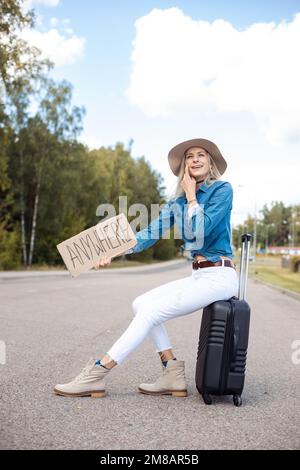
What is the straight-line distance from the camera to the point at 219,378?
13.4 feet

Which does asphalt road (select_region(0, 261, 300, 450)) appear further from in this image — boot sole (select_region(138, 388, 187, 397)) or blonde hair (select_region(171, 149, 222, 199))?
blonde hair (select_region(171, 149, 222, 199))

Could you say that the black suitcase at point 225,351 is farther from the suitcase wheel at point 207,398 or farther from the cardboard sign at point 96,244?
the cardboard sign at point 96,244

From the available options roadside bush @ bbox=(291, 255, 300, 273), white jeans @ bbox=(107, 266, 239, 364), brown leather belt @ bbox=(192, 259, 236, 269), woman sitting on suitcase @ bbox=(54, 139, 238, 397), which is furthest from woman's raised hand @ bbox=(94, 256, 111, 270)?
roadside bush @ bbox=(291, 255, 300, 273)

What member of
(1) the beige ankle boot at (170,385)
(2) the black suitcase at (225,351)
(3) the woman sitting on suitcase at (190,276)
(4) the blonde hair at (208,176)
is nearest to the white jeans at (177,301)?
(3) the woman sitting on suitcase at (190,276)

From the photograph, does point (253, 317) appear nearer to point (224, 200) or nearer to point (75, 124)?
point (224, 200)

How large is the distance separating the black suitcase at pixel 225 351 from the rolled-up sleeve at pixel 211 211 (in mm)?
569

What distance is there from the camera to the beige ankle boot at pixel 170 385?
435 centimetres

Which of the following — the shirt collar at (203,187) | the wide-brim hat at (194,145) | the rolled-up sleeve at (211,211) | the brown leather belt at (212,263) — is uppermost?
the wide-brim hat at (194,145)

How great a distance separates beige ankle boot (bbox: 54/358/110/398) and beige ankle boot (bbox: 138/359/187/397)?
0.39 metres

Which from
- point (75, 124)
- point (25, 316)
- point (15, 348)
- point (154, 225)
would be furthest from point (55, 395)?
point (75, 124)

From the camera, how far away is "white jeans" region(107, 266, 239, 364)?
4121 millimetres

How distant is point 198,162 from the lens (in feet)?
14.6
